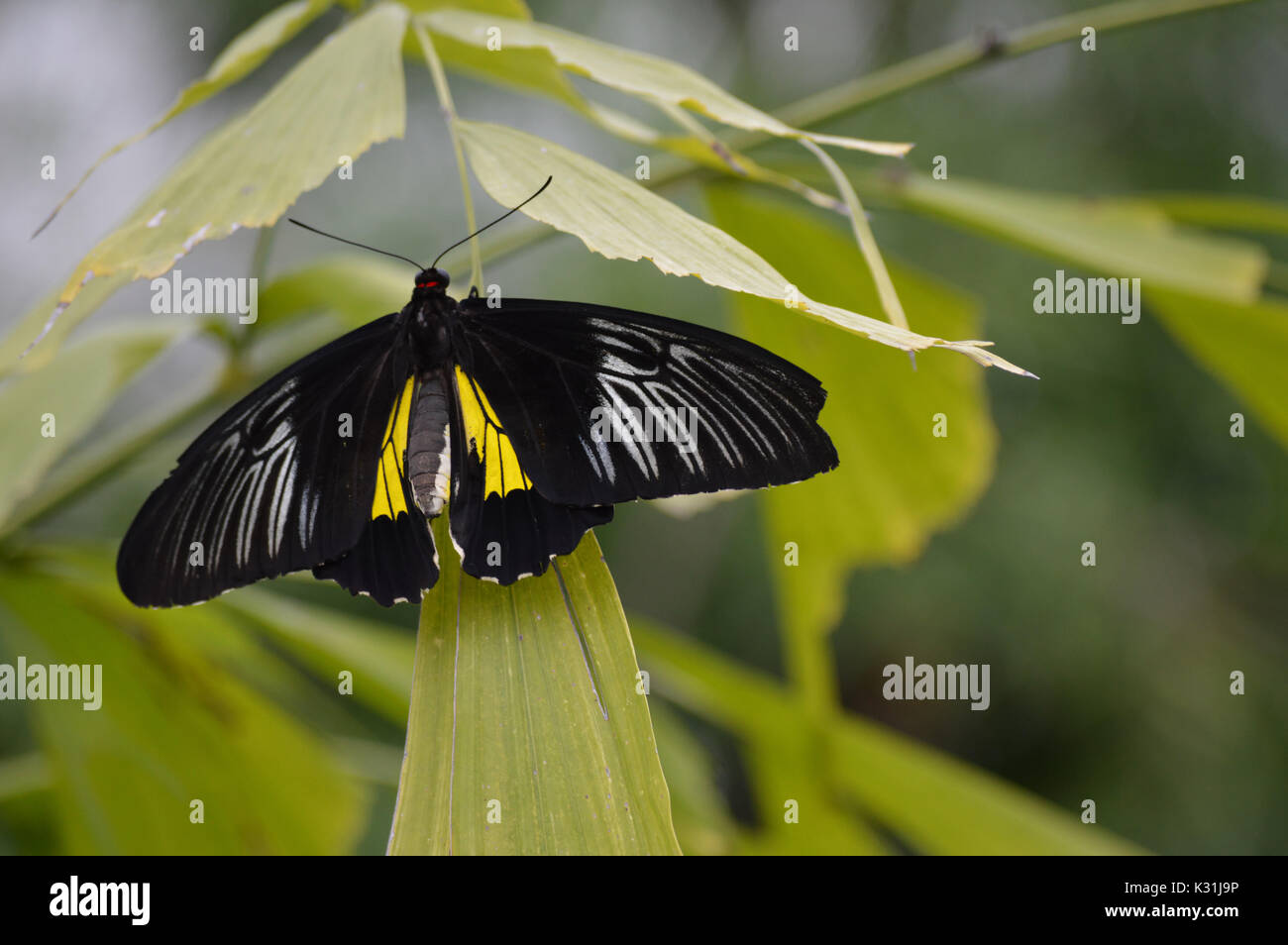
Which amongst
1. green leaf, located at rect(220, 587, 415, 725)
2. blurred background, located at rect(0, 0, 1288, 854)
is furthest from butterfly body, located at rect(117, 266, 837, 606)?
blurred background, located at rect(0, 0, 1288, 854)

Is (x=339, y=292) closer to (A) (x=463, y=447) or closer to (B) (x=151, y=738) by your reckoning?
(A) (x=463, y=447)

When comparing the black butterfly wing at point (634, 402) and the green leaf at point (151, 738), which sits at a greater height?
the black butterfly wing at point (634, 402)

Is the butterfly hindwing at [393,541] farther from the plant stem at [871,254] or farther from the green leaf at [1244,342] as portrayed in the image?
the green leaf at [1244,342]

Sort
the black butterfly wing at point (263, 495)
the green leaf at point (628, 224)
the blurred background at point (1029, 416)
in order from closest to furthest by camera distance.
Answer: the green leaf at point (628, 224) < the black butterfly wing at point (263, 495) < the blurred background at point (1029, 416)

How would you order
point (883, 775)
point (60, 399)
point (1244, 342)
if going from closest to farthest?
point (60, 399) → point (1244, 342) → point (883, 775)

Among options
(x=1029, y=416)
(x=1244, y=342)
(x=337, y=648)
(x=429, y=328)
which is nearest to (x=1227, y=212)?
(x=1244, y=342)

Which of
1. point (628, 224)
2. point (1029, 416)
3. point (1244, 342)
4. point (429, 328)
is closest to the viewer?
point (628, 224)

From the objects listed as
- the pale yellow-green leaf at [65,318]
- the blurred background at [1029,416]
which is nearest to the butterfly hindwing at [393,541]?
the pale yellow-green leaf at [65,318]

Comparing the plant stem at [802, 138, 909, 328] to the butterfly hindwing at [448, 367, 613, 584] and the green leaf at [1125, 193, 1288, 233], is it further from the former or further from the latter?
the green leaf at [1125, 193, 1288, 233]
